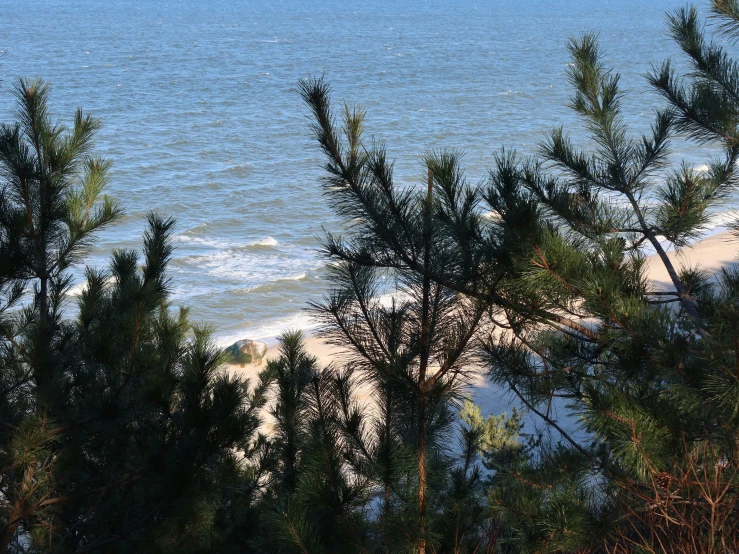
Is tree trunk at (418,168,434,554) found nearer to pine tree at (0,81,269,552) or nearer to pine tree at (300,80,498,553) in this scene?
pine tree at (300,80,498,553)

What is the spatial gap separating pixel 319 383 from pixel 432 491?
662 millimetres

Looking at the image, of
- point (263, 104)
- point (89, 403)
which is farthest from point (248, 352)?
point (263, 104)

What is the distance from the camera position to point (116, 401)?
13.6 ft

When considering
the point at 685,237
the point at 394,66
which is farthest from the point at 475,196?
the point at 394,66

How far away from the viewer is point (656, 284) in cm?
893

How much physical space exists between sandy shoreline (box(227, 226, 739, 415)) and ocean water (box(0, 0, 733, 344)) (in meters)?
1.63

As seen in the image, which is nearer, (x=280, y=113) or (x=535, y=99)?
(x=280, y=113)

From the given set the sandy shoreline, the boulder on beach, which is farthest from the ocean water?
the boulder on beach

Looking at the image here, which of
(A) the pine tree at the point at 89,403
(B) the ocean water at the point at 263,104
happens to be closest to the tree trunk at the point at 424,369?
(A) the pine tree at the point at 89,403

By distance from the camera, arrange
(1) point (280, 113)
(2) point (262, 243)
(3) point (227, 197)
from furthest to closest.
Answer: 1. (1) point (280, 113)
2. (3) point (227, 197)
3. (2) point (262, 243)

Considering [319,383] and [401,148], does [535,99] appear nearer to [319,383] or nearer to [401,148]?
[401,148]

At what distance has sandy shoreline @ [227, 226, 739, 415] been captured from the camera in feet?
35.1

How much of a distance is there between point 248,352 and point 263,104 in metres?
28.1

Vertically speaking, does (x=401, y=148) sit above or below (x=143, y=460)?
above
